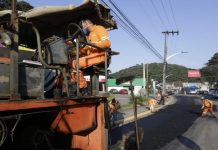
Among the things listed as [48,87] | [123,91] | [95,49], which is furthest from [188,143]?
[123,91]

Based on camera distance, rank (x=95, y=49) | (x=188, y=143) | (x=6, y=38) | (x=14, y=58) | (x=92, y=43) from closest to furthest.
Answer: (x=6, y=38), (x=14, y=58), (x=92, y=43), (x=95, y=49), (x=188, y=143)

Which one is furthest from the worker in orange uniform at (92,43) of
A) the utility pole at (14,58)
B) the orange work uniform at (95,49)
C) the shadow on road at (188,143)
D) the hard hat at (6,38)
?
the shadow on road at (188,143)

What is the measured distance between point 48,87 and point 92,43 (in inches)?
44.6

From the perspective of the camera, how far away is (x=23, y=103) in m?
4.14

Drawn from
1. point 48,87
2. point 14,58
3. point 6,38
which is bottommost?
point 48,87

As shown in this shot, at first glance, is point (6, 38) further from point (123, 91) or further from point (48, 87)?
point (123, 91)

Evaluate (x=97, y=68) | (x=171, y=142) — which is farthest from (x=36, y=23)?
(x=171, y=142)

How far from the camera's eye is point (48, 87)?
5344 millimetres

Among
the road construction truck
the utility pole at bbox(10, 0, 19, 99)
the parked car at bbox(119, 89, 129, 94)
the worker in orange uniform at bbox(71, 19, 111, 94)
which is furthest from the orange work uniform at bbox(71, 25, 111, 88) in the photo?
the parked car at bbox(119, 89, 129, 94)

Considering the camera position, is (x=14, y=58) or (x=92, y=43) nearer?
(x=14, y=58)

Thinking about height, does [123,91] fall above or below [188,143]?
above

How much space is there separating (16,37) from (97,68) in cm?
243

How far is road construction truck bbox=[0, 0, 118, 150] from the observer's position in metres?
4.23

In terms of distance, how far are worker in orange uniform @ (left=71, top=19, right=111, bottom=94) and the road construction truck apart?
0.09 metres
